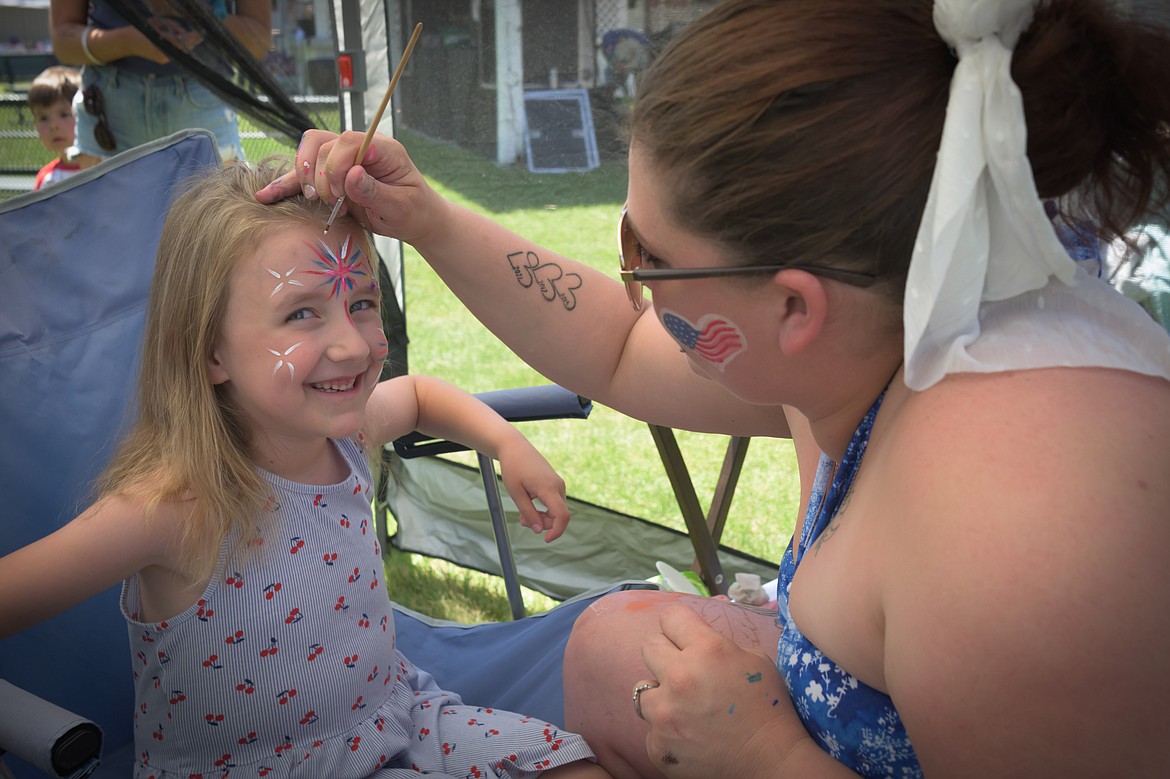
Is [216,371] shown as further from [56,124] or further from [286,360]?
[56,124]

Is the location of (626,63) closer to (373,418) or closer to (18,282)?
(373,418)

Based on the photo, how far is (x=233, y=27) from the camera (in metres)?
2.60

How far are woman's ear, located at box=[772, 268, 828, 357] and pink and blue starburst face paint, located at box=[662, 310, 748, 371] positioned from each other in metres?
0.05

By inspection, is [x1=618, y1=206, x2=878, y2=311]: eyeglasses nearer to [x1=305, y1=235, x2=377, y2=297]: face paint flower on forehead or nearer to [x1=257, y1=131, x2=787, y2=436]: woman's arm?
[x1=257, y1=131, x2=787, y2=436]: woman's arm

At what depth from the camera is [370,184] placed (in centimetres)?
126

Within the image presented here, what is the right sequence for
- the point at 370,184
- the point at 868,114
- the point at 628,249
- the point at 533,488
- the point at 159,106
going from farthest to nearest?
the point at 159,106 < the point at 533,488 < the point at 370,184 < the point at 628,249 < the point at 868,114

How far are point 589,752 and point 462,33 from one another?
1918 millimetres

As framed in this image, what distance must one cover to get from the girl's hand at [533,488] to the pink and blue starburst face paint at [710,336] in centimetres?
63

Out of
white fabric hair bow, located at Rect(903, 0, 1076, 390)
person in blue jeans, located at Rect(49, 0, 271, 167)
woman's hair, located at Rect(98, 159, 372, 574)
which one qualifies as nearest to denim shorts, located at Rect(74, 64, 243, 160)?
person in blue jeans, located at Rect(49, 0, 271, 167)

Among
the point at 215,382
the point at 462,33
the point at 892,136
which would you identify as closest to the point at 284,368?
the point at 215,382

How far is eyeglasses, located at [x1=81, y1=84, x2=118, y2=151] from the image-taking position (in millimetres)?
3166

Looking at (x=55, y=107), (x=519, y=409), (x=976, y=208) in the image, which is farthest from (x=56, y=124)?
(x=976, y=208)

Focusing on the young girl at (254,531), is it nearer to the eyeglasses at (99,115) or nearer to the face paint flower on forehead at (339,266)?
the face paint flower on forehead at (339,266)

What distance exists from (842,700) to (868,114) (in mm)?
602
